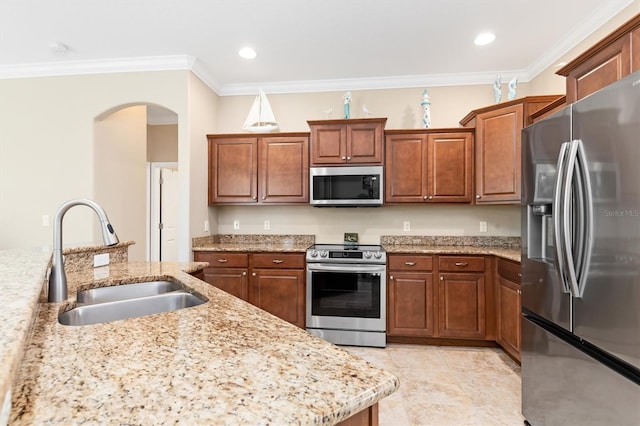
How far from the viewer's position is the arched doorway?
338cm

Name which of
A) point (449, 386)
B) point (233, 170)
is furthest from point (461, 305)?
point (233, 170)

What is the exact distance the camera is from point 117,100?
321cm

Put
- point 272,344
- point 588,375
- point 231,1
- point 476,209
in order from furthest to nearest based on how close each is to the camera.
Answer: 1. point 476,209
2. point 231,1
3. point 588,375
4. point 272,344

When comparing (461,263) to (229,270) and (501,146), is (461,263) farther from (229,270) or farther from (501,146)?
(229,270)

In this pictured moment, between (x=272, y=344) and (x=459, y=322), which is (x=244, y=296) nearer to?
(x=459, y=322)

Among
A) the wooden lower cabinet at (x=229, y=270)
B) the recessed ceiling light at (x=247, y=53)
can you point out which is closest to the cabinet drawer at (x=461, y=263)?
the wooden lower cabinet at (x=229, y=270)

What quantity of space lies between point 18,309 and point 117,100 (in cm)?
310

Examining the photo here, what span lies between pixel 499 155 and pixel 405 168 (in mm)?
853

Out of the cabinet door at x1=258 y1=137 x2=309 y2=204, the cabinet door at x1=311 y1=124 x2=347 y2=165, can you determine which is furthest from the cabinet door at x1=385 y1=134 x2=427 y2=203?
the cabinet door at x1=258 y1=137 x2=309 y2=204

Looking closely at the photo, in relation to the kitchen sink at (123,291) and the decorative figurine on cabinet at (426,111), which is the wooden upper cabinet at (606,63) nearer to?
the decorative figurine on cabinet at (426,111)

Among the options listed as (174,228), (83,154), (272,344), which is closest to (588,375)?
(272,344)

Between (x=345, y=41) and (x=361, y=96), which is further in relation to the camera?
(x=361, y=96)

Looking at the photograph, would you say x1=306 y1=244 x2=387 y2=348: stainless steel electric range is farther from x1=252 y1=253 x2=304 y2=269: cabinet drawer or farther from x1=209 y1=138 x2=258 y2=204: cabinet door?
x1=209 y1=138 x2=258 y2=204: cabinet door

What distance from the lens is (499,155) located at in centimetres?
296
